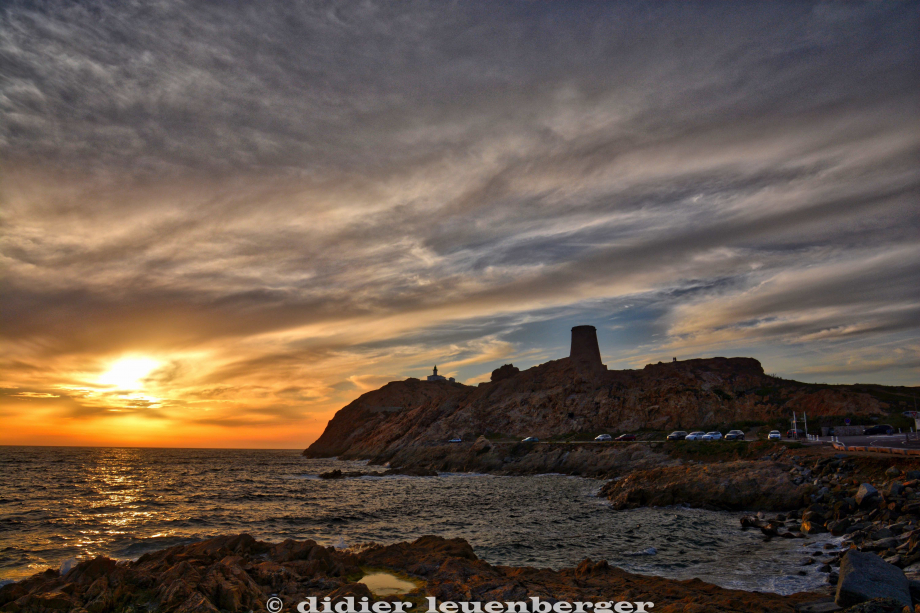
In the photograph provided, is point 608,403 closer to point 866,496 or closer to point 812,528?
point 866,496

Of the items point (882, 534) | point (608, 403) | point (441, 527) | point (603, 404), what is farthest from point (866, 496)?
point (603, 404)

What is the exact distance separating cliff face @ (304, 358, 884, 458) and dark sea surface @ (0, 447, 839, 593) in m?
56.8

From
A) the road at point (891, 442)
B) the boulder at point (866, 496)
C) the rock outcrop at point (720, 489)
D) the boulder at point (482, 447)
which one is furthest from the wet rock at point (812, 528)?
the boulder at point (482, 447)

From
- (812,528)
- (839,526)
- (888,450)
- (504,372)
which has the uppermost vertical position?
(504,372)

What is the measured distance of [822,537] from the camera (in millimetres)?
19781

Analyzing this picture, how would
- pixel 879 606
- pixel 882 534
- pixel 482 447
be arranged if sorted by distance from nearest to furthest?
pixel 879 606
pixel 882 534
pixel 482 447

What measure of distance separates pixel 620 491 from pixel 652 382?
77.6 m

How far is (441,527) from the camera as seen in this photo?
89.1 ft

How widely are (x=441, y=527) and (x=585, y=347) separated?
113253 mm

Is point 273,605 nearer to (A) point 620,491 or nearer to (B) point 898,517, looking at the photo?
(B) point 898,517

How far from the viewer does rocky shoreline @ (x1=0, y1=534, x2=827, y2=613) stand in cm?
1141

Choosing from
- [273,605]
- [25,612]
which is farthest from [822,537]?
[25,612]

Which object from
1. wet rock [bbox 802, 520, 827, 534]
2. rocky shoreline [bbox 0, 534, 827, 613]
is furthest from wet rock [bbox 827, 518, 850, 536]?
rocky shoreline [bbox 0, 534, 827, 613]

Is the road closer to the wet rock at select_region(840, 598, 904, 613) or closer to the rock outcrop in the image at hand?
the rock outcrop
